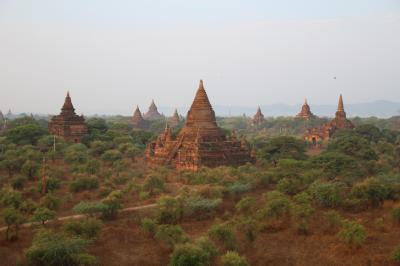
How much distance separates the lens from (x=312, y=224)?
24.1m

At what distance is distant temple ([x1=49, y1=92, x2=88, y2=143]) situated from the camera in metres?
53.3

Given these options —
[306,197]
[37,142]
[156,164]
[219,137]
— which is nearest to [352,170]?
[306,197]

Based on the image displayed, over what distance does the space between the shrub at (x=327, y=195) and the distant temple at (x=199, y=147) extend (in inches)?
514

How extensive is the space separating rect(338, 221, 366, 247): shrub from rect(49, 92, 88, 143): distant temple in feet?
126

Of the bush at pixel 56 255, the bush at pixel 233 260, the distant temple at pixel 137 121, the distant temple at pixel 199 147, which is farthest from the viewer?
the distant temple at pixel 137 121

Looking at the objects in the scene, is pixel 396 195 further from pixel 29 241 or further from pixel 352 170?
pixel 29 241

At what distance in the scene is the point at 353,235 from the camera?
20125 millimetres

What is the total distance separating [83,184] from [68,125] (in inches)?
922

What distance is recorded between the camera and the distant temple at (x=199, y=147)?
39594mm

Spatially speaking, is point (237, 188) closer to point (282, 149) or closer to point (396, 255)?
point (396, 255)

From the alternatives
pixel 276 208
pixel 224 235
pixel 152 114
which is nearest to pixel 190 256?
pixel 224 235

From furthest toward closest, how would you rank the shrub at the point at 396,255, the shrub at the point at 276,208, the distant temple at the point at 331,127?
the distant temple at the point at 331,127 → the shrub at the point at 276,208 → the shrub at the point at 396,255

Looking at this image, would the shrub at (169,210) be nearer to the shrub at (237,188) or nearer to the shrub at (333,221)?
the shrub at (237,188)

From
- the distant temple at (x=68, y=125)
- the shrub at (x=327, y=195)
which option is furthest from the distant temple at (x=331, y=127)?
the shrub at (x=327, y=195)
